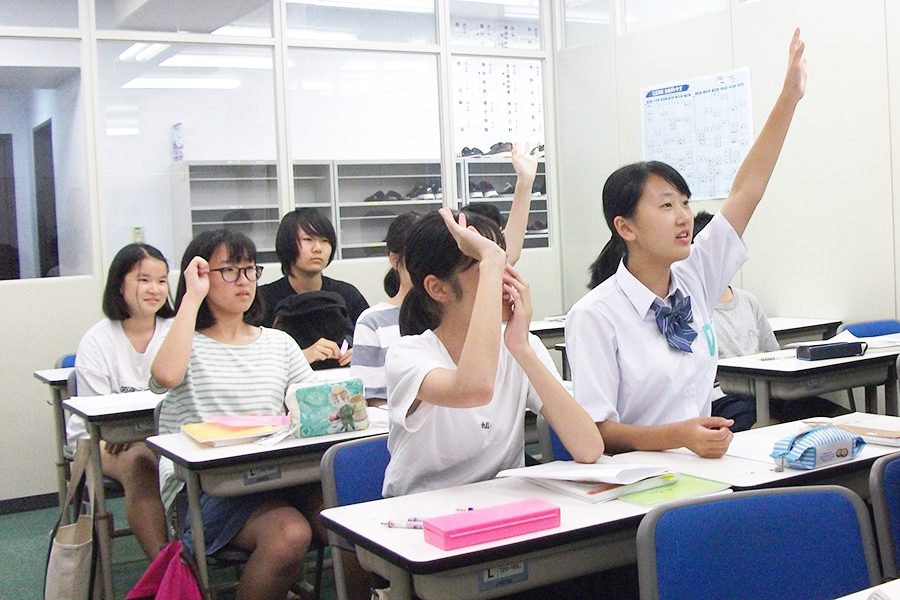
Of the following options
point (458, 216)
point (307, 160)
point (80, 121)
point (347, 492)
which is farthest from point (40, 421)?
point (458, 216)

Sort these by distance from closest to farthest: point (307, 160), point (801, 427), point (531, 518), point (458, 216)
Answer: point (531, 518) → point (458, 216) → point (801, 427) → point (307, 160)

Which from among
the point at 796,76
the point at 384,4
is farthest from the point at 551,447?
the point at 384,4

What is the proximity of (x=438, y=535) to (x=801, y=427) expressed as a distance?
1.19m

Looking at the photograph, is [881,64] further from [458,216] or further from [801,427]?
[458,216]

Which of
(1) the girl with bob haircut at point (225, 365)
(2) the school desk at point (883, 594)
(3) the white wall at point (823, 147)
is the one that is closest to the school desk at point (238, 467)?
(1) the girl with bob haircut at point (225, 365)

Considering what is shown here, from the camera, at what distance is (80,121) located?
5.33 m

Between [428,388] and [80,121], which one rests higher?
[80,121]

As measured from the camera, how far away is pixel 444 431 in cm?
211

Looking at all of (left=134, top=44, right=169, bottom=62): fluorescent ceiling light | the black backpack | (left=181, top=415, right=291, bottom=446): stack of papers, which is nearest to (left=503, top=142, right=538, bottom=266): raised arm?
(left=181, top=415, right=291, bottom=446): stack of papers

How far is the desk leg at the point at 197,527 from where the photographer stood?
254 centimetres

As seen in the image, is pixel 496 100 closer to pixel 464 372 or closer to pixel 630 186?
pixel 630 186

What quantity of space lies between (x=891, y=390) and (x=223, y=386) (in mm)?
2606

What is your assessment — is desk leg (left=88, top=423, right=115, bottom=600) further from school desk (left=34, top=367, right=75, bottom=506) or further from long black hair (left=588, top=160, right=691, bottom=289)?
long black hair (left=588, top=160, right=691, bottom=289)

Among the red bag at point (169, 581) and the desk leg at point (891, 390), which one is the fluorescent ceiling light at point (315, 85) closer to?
the desk leg at point (891, 390)
